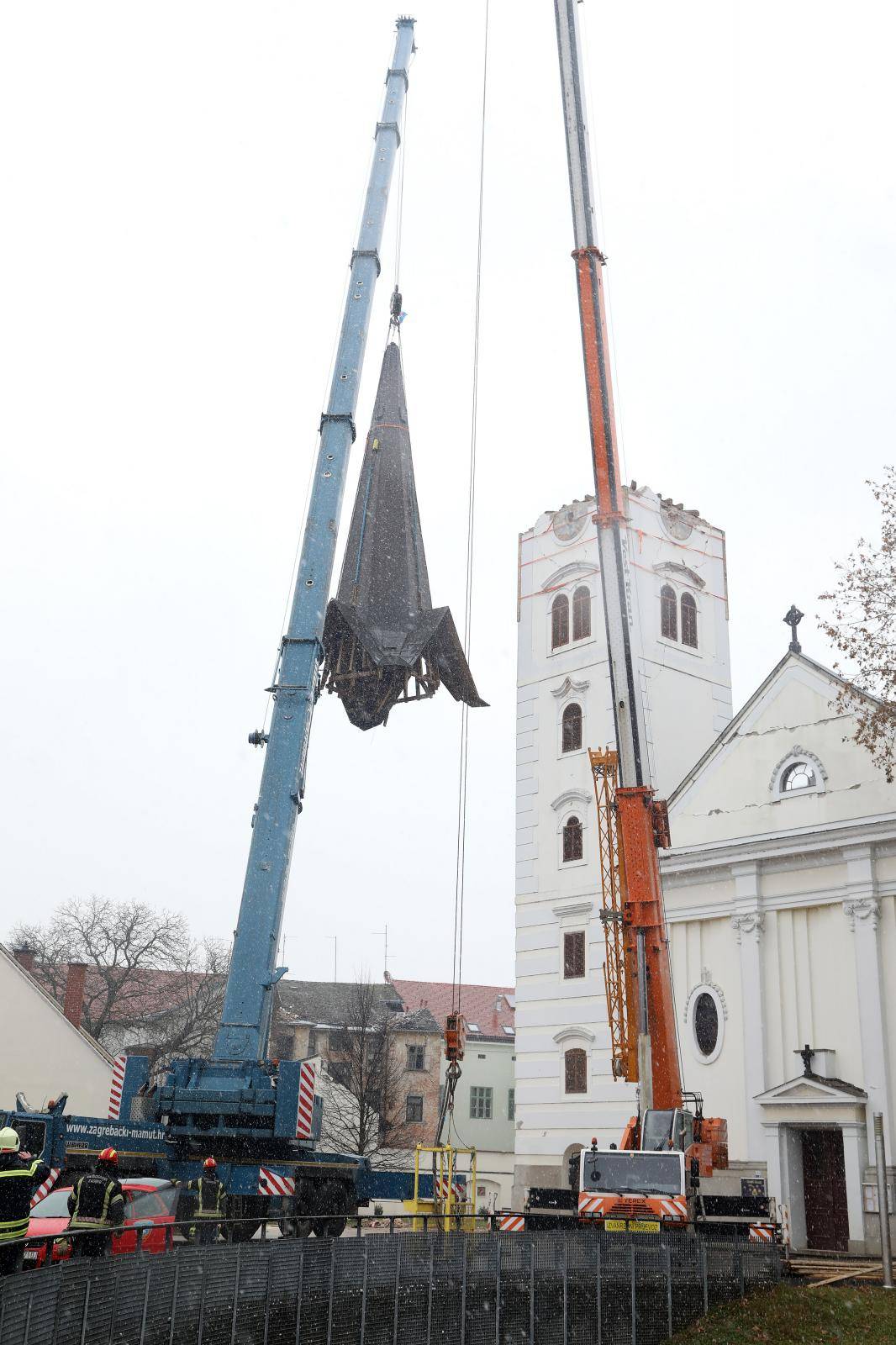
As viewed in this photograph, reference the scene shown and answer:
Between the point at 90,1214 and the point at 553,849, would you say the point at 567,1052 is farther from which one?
the point at 90,1214

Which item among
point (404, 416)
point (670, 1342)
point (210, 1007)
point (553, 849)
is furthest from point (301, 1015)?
point (670, 1342)

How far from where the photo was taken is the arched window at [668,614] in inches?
1553

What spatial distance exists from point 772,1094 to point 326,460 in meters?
18.3

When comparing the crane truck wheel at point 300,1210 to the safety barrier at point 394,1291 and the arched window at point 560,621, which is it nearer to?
the safety barrier at point 394,1291

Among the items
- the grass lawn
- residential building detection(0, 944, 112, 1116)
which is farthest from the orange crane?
residential building detection(0, 944, 112, 1116)

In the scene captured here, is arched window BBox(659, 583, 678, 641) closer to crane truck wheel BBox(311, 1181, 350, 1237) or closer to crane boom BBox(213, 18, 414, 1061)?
crane boom BBox(213, 18, 414, 1061)

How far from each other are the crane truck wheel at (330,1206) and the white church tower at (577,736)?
1682 centimetres

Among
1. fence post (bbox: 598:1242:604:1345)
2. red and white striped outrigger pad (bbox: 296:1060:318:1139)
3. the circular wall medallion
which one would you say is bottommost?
fence post (bbox: 598:1242:604:1345)

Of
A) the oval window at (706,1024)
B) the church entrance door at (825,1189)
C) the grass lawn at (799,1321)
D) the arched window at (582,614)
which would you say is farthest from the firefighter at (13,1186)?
the arched window at (582,614)

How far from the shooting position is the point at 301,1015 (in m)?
68.6

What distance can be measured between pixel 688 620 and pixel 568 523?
15.7 ft

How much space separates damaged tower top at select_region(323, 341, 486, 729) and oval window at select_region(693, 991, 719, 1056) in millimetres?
13838

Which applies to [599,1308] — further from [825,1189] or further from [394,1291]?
[825,1189]

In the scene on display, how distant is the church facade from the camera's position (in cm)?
2961
